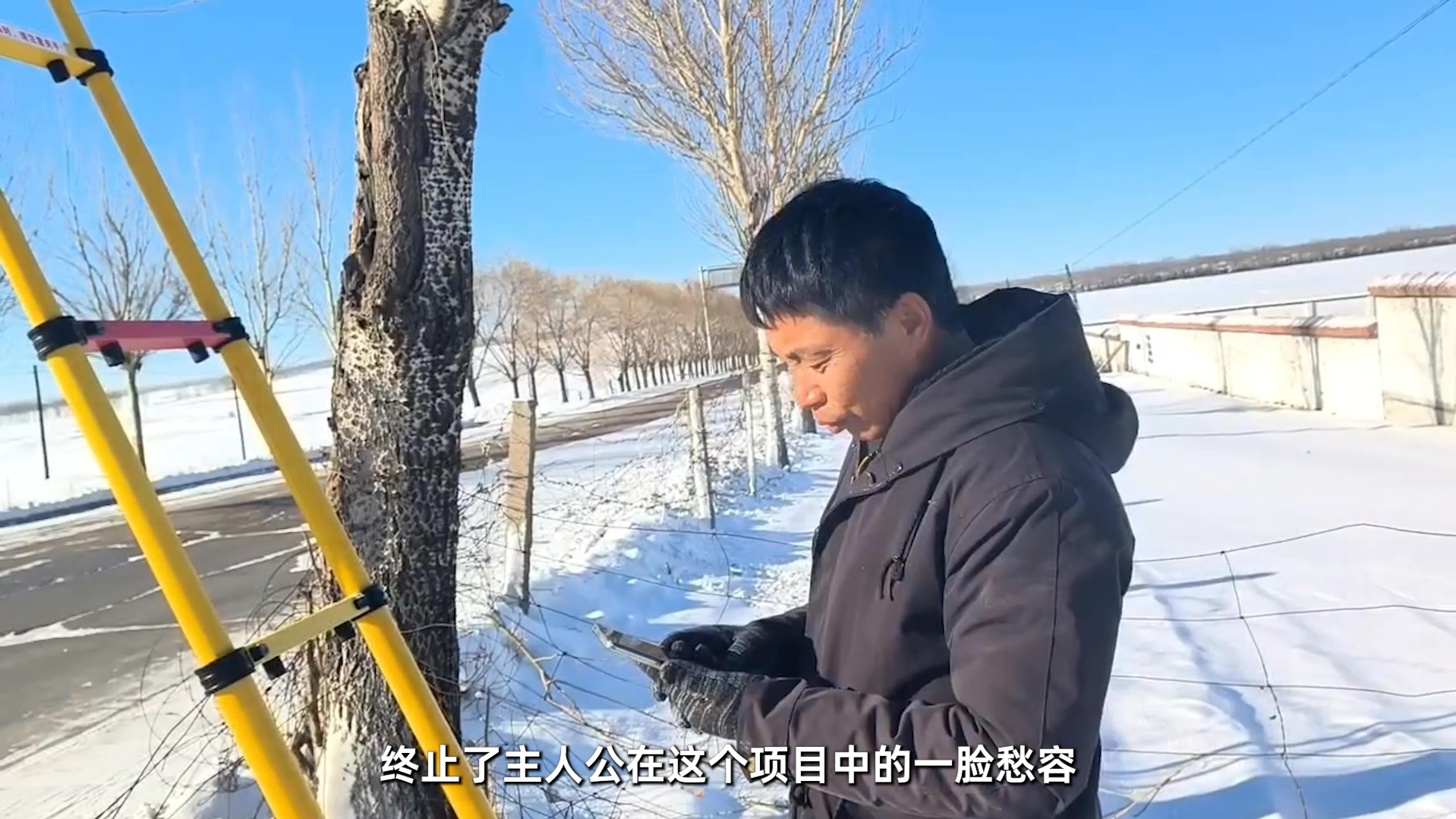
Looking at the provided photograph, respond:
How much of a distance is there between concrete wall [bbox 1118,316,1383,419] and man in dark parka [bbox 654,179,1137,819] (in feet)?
47.9

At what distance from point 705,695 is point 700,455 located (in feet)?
23.6

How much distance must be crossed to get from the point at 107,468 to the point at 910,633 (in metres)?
1.06

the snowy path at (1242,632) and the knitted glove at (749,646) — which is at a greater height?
the knitted glove at (749,646)

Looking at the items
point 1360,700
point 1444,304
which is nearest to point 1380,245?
point 1444,304

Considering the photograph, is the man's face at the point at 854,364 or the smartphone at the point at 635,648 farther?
the smartphone at the point at 635,648

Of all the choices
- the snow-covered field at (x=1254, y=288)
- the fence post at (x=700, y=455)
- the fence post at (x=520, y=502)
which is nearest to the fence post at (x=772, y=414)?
the fence post at (x=700, y=455)

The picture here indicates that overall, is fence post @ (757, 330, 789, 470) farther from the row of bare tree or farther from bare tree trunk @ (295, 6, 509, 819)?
the row of bare tree

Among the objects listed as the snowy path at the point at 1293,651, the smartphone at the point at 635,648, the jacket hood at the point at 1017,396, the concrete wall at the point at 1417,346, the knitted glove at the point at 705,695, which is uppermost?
the jacket hood at the point at 1017,396

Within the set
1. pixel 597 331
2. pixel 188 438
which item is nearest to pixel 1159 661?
pixel 188 438

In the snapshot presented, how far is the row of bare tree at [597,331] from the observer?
5250cm

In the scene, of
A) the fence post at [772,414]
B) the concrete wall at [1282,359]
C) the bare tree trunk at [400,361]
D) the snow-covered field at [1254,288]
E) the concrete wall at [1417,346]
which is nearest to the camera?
the bare tree trunk at [400,361]

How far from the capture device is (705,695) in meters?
1.38

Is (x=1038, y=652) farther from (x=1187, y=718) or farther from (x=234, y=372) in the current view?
(x=1187, y=718)

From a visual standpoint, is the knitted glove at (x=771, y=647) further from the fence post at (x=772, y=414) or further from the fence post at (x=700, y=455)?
the fence post at (x=772, y=414)
